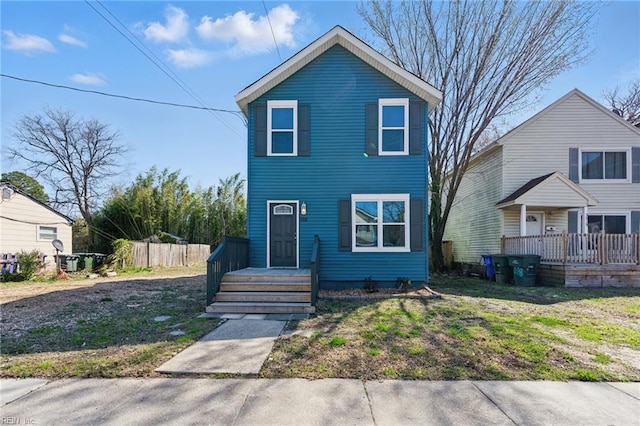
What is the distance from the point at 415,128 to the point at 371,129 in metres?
1.23

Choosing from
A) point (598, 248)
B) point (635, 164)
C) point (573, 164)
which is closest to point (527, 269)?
point (598, 248)

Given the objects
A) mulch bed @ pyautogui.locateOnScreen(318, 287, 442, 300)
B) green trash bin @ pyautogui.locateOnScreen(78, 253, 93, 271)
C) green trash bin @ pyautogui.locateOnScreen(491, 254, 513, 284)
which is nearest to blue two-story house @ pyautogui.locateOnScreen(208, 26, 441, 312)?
mulch bed @ pyautogui.locateOnScreen(318, 287, 442, 300)

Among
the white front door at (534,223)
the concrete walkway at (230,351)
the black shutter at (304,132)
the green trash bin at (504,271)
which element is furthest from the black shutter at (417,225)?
the white front door at (534,223)

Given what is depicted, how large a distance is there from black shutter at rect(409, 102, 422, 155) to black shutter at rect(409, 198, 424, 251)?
1431mm

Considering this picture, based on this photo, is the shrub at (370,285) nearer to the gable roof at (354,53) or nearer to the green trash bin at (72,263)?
the gable roof at (354,53)

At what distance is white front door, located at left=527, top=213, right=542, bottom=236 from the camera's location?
1479cm

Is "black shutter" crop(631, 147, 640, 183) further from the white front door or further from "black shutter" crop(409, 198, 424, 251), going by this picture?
"black shutter" crop(409, 198, 424, 251)

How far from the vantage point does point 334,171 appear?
394 inches

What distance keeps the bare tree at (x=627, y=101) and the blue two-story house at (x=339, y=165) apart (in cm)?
2412

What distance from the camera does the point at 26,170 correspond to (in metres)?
26.8

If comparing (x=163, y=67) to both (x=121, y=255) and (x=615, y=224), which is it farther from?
(x=615, y=224)

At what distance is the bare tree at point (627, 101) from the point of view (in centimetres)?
2488

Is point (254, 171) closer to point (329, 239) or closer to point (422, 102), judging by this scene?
point (329, 239)

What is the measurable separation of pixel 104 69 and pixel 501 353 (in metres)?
14.1
